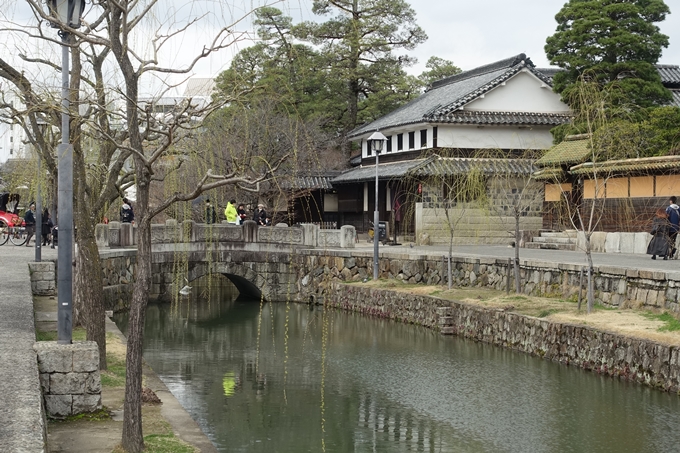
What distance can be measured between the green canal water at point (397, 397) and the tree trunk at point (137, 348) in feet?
12.8

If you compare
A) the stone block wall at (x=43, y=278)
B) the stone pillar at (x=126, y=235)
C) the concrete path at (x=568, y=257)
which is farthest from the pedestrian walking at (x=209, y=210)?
the concrete path at (x=568, y=257)

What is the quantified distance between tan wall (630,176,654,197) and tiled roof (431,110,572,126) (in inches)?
398

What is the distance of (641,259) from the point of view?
25.4 metres

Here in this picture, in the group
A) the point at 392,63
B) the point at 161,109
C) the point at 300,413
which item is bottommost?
the point at 300,413

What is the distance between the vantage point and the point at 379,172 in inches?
1618

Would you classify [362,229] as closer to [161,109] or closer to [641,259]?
[641,259]

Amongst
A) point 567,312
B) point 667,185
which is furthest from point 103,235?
point 667,185

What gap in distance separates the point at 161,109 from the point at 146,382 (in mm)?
6078

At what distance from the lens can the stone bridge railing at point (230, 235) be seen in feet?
98.9

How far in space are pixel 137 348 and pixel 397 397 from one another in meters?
8.23

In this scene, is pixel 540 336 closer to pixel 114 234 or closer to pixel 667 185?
pixel 667 185

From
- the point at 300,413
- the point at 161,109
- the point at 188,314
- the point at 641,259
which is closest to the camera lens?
the point at 161,109

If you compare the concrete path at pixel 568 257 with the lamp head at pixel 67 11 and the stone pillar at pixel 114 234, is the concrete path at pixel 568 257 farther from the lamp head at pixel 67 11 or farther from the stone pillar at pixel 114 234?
the lamp head at pixel 67 11

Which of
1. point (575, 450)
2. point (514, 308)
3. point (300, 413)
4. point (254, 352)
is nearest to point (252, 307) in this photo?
point (254, 352)
